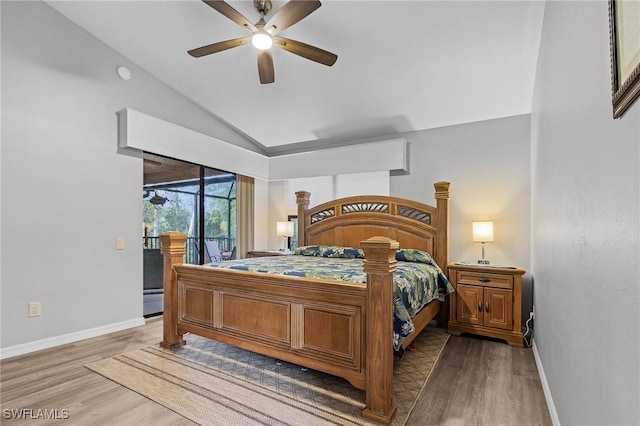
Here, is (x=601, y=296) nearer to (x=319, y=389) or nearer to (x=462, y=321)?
(x=319, y=389)

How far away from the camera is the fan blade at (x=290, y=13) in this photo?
2281mm

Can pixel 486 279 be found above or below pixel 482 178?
below

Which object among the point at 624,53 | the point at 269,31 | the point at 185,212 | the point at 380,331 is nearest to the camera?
the point at 624,53

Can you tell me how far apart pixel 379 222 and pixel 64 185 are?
138 inches

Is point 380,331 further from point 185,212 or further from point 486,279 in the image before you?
point 185,212

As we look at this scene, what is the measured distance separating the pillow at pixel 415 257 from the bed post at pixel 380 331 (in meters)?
1.75

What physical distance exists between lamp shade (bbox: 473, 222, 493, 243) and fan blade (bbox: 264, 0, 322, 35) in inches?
109

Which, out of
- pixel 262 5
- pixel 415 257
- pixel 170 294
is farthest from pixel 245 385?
pixel 262 5

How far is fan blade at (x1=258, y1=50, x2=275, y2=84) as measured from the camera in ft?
9.30

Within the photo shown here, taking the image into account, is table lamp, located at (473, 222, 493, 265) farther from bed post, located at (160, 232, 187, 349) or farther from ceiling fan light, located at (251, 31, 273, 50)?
bed post, located at (160, 232, 187, 349)

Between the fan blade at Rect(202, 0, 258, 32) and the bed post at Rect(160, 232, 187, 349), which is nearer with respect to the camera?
the fan blade at Rect(202, 0, 258, 32)

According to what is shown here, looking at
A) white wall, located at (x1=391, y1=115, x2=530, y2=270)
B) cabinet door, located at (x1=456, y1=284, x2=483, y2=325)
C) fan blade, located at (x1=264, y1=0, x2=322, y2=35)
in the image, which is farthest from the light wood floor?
fan blade, located at (x1=264, y1=0, x2=322, y2=35)

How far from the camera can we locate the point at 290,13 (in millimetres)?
2391

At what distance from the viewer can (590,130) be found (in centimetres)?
131
